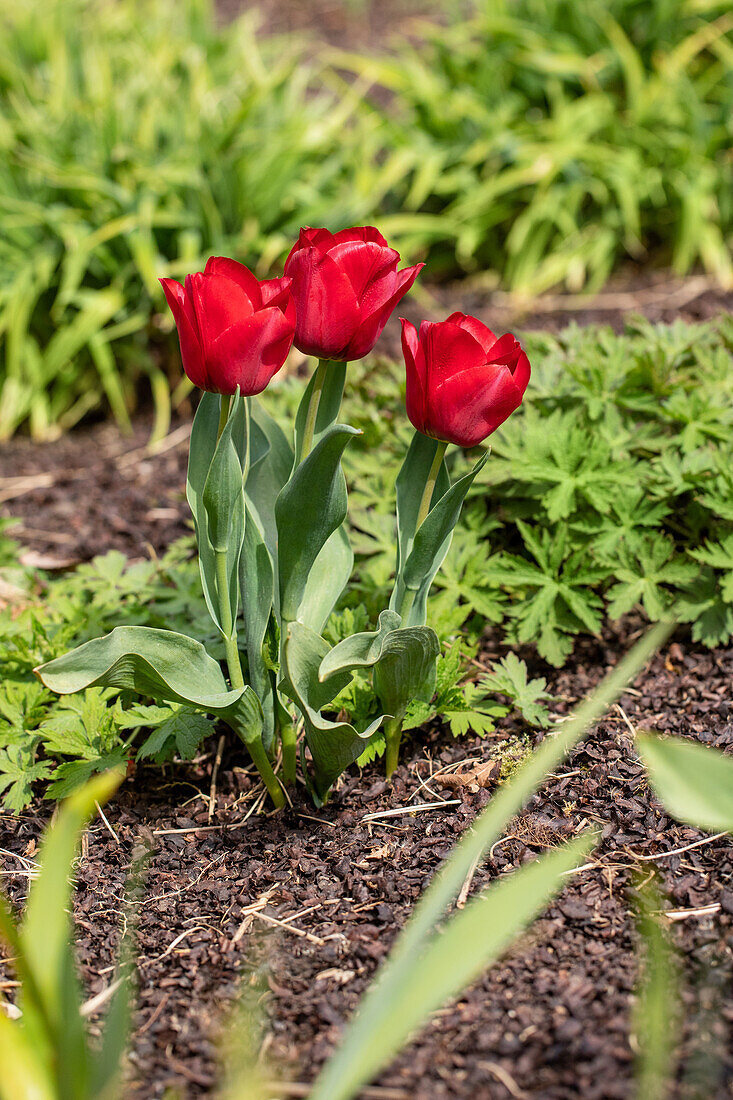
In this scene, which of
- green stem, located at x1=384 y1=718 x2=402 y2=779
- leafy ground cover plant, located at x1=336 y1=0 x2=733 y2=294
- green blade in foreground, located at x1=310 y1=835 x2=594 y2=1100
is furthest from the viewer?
leafy ground cover plant, located at x1=336 y1=0 x2=733 y2=294

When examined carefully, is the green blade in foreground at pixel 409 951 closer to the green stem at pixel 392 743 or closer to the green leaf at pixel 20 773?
the green stem at pixel 392 743

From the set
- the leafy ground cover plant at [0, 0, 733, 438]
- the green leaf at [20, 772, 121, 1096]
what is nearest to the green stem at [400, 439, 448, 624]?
the green leaf at [20, 772, 121, 1096]

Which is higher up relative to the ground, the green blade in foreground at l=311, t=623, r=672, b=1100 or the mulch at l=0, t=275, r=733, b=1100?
the green blade in foreground at l=311, t=623, r=672, b=1100

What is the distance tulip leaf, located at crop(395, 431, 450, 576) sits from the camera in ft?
4.65

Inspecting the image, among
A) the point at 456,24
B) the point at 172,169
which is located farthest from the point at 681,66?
the point at 172,169

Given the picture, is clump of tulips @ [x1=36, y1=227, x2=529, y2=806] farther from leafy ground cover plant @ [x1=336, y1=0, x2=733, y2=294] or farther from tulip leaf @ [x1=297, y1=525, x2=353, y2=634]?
leafy ground cover plant @ [x1=336, y1=0, x2=733, y2=294]

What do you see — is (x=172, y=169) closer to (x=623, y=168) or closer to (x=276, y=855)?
(x=623, y=168)

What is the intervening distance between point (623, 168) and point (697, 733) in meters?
2.83

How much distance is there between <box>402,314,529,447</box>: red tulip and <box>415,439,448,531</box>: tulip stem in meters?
0.09

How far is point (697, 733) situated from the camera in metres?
1.64

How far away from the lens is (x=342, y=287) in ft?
3.84

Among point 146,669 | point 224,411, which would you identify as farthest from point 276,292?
point 146,669

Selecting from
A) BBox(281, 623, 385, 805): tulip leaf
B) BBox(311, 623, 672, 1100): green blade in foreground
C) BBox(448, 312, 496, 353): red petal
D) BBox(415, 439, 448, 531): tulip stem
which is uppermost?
BBox(448, 312, 496, 353): red petal

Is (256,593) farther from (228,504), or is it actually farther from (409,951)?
(409,951)
